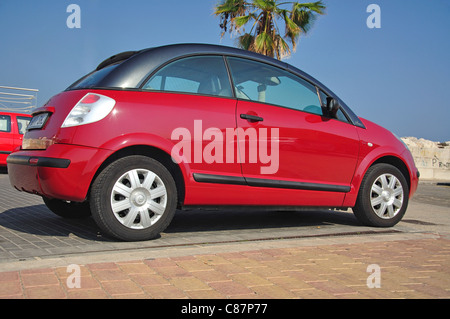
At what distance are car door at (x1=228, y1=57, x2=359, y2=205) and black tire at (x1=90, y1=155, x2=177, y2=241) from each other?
80 centimetres

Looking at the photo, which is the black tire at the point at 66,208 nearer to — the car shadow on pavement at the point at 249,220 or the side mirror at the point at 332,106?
→ the car shadow on pavement at the point at 249,220

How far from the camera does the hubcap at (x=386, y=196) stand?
540cm

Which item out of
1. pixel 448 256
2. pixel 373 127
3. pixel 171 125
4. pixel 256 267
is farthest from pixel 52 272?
pixel 373 127

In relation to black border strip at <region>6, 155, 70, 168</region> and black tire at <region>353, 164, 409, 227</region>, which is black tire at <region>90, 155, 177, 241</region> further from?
black tire at <region>353, 164, 409, 227</region>

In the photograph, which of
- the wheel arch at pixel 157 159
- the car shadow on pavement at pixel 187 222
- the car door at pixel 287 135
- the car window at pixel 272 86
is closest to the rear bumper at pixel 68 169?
the wheel arch at pixel 157 159

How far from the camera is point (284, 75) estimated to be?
511 centimetres

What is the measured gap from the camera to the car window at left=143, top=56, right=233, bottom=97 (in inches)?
169

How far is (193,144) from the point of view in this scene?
4215 millimetres

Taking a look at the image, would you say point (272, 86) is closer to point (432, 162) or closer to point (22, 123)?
point (22, 123)

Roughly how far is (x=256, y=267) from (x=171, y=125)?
1424mm

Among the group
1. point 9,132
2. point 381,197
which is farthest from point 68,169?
point 9,132

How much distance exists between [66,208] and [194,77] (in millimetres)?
1941

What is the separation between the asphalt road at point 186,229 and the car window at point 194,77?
1.30 meters
